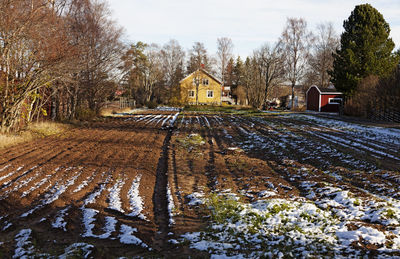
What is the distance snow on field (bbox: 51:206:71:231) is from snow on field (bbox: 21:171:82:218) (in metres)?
0.50

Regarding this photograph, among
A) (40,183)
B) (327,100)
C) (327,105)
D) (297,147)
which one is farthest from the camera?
(327,105)

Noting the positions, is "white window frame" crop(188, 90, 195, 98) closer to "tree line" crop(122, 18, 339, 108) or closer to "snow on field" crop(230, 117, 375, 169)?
"tree line" crop(122, 18, 339, 108)

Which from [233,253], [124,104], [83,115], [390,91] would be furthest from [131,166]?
[124,104]

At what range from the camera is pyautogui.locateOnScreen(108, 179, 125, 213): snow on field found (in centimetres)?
550

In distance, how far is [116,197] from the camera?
6000 mm

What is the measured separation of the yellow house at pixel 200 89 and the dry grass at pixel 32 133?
119 feet

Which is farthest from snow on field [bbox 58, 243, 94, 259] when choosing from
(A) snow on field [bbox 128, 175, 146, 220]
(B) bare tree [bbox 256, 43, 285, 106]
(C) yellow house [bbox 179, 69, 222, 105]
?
(C) yellow house [bbox 179, 69, 222, 105]

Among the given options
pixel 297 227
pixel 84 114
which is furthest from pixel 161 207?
pixel 84 114

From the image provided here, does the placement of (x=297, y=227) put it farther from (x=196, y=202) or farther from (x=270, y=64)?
(x=270, y=64)

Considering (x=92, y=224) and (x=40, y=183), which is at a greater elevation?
(x=40, y=183)

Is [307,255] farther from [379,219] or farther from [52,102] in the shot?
[52,102]

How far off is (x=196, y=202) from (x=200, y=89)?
4857cm

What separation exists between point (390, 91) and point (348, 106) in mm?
5745

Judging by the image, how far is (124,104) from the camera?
39531 mm
